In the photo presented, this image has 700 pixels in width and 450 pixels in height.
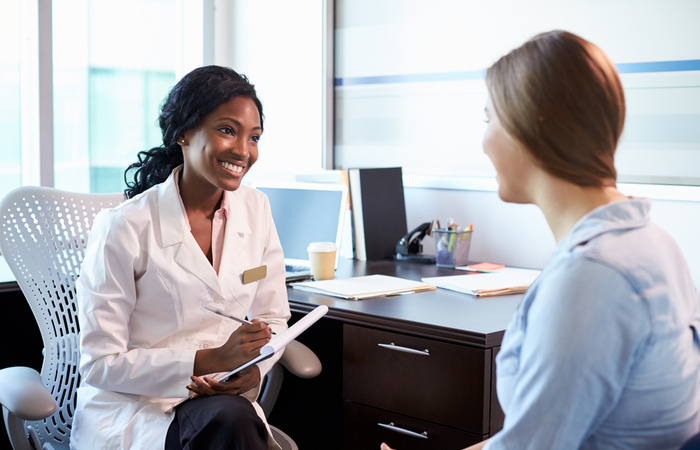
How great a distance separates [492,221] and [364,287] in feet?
2.31

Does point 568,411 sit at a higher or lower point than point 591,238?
lower

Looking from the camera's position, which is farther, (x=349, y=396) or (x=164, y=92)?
(x=164, y=92)

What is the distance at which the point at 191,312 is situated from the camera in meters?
1.43

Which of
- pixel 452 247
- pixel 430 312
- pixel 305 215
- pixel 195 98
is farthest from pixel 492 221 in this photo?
pixel 195 98

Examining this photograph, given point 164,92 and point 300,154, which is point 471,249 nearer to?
point 300,154

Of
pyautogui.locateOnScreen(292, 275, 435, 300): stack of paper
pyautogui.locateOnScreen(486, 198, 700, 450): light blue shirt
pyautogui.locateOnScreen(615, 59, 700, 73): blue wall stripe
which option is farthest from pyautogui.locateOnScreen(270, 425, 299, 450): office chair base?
pyautogui.locateOnScreen(615, 59, 700, 73): blue wall stripe

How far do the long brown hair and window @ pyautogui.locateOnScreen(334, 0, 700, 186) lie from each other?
4.32 feet

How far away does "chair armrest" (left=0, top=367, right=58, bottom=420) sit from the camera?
1.27m

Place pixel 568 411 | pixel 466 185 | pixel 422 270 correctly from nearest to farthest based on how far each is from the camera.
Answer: pixel 568 411 → pixel 422 270 → pixel 466 185

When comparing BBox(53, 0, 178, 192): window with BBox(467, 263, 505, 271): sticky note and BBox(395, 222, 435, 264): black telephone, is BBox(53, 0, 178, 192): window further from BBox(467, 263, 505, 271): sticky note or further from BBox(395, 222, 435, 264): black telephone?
BBox(467, 263, 505, 271): sticky note

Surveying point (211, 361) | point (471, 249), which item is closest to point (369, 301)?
point (211, 361)

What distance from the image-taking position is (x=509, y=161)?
87 cm

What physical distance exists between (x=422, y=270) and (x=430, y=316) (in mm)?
659

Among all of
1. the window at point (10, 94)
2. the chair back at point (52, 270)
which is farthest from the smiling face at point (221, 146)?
the window at point (10, 94)
